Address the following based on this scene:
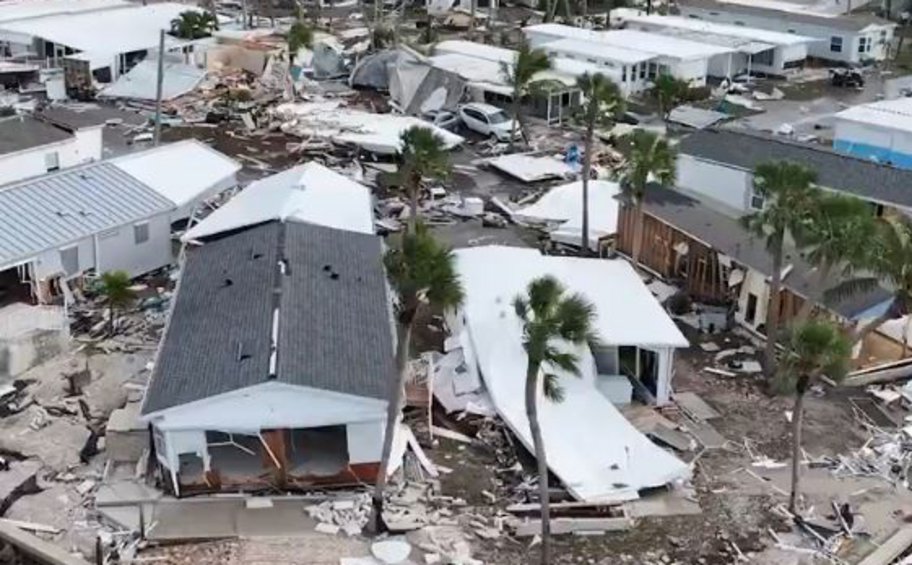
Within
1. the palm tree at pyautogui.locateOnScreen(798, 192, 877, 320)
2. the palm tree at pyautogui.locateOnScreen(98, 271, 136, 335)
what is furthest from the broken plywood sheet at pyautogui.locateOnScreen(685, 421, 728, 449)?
the palm tree at pyautogui.locateOnScreen(98, 271, 136, 335)

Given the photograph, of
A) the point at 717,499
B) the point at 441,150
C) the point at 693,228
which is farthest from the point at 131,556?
the point at 693,228

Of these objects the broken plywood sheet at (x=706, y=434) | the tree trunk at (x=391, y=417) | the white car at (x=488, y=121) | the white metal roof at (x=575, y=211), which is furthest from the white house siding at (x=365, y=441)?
the white car at (x=488, y=121)

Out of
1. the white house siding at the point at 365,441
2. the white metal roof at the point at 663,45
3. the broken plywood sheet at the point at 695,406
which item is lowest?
the broken plywood sheet at the point at 695,406

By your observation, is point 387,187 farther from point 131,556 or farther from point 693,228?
point 131,556

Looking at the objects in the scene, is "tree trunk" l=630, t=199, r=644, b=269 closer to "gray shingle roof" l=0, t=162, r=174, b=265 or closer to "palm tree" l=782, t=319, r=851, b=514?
"palm tree" l=782, t=319, r=851, b=514

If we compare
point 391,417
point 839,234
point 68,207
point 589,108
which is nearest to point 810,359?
point 839,234

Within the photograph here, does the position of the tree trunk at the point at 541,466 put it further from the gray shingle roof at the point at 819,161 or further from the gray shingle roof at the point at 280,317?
the gray shingle roof at the point at 819,161

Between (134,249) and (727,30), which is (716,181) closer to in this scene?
(134,249)
